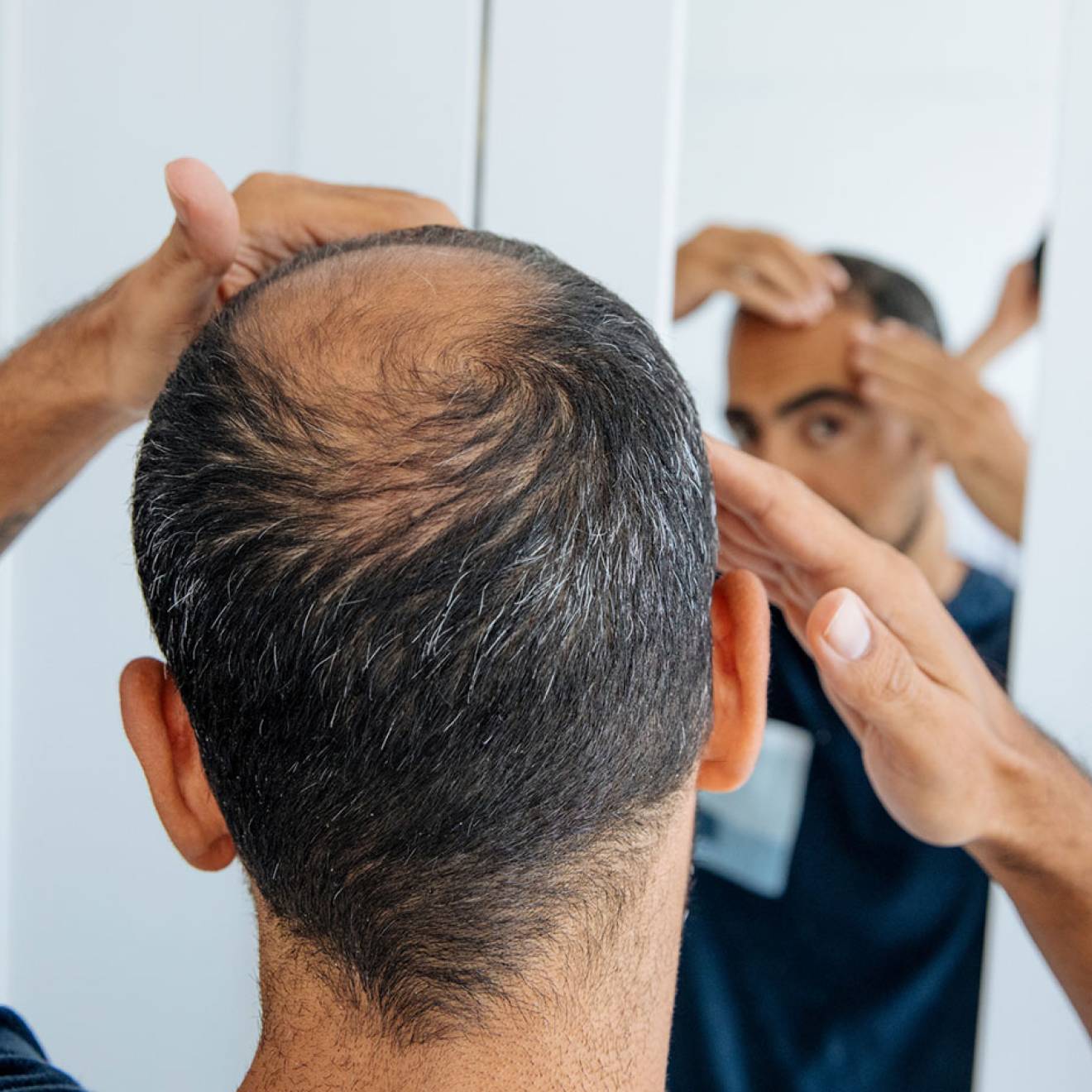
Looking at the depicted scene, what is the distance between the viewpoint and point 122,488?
4.67ft

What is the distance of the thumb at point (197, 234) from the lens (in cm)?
82

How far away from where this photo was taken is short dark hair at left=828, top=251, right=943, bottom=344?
115 centimetres

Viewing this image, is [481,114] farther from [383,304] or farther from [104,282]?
[383,304]

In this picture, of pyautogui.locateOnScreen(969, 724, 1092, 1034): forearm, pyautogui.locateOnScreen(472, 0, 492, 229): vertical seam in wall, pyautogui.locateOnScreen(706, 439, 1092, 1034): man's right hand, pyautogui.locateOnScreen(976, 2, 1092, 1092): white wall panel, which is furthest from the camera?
pyautogui.locateOnScreen(472, 0, 492, 229): vertical seam in wall

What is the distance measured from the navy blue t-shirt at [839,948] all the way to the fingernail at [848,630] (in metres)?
0.41

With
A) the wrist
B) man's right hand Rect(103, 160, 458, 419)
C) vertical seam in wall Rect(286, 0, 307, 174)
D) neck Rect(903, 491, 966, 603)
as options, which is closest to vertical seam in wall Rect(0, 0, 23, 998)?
vertical seam in wall Rect(286, 0, 307, 174)

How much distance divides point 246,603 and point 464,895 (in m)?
0.20

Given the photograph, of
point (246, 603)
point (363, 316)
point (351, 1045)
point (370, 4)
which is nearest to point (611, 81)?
point (370, 4)

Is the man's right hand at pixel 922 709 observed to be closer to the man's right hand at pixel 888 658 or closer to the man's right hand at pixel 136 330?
the man's right hand at pixel 888 658

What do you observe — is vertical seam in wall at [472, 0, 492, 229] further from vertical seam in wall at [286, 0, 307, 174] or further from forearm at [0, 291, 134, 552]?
forearm at [0, 291, 134, 552]

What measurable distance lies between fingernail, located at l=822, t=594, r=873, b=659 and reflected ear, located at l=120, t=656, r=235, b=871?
423 mm

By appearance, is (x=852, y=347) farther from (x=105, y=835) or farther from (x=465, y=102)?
(x=105, y=835)

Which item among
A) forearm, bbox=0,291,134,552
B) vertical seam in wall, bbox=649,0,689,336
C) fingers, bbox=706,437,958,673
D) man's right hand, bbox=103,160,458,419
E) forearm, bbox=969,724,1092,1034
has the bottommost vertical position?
forearm, bbox=969,724,1092,1034

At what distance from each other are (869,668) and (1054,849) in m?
0.28
